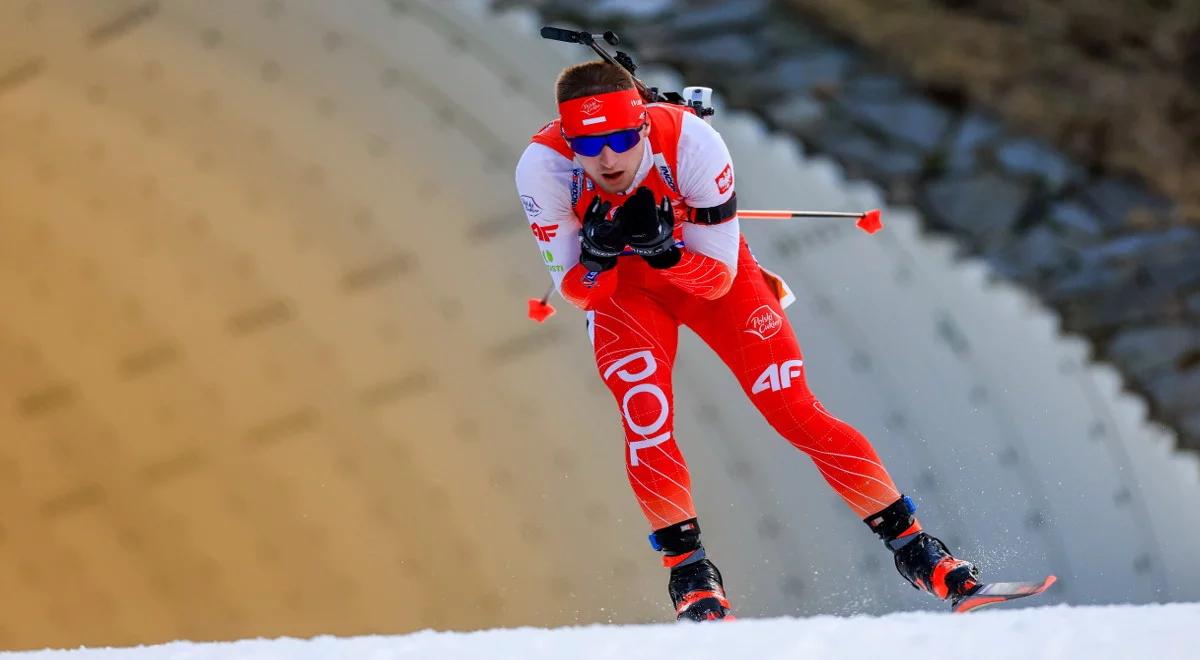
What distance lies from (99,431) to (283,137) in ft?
4.33

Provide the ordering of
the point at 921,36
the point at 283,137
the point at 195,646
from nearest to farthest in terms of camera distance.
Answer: the point at 195,646 < the point at 283,137 < the point at 921,36

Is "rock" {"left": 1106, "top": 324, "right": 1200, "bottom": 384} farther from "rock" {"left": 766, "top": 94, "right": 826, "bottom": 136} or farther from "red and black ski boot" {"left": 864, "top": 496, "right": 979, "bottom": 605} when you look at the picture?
"red and black ski boot" {"left": 864, "top": 496, "right": 979, "bottom": 605}

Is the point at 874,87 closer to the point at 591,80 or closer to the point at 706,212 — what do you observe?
the point at 706,212

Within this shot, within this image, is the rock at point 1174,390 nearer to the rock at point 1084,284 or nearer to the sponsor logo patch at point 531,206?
the rock at point 1084,284

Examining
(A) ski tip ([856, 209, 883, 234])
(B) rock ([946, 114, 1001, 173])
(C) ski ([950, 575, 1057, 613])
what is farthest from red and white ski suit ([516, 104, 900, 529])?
(B) rock ([946, 114, 1001, 173])

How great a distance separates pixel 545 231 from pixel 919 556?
1316 mm

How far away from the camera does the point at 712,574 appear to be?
3.42 metres

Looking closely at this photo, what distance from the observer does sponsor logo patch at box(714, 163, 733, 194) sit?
3.32m

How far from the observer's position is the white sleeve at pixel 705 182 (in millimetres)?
3287

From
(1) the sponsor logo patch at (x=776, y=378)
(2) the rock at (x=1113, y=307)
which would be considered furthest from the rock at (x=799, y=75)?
(1) the sponsor logo patch at (x=776, y=378)

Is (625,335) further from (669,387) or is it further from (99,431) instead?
(99,431)

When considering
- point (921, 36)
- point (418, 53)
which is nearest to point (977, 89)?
point (921, 36)

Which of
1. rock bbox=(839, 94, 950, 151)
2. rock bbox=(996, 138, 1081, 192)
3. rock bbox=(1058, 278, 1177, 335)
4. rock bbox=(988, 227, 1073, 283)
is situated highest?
rock bbox=(839, 94, 950, 151)

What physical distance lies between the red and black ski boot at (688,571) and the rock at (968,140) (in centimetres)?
584
